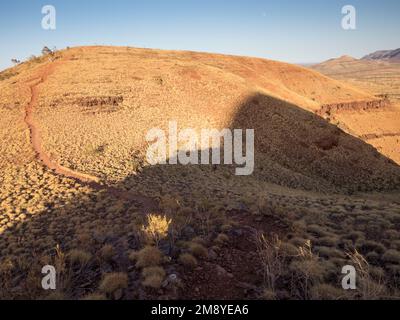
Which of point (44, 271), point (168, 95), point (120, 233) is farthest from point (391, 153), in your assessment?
point (44, 271)

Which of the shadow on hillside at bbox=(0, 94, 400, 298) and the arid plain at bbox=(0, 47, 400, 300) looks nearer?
the arid plain at bbox=(0, 47, 400, 300)

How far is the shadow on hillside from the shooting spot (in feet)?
30.6

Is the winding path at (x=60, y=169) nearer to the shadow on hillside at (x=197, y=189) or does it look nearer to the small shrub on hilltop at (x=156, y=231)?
the shadow on hillside at (x=197, y=189)

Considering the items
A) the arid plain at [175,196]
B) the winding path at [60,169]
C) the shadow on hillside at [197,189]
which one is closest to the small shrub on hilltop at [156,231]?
the arid plain at [175,196]

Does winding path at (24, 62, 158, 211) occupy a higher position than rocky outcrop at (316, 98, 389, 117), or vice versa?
rocky outcrop at (316, 98, 389, 117)

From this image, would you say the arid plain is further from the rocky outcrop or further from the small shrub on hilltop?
the rocky outcrop

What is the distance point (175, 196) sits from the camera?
13484 millimetres

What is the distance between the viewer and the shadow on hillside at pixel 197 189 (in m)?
9.33

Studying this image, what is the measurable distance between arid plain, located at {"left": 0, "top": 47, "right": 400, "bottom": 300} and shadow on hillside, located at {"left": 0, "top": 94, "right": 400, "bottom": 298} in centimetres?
7

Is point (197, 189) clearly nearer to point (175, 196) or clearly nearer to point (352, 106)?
point (175, 196)

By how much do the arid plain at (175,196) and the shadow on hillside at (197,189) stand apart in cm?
7

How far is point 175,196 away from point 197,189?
66.1 inches

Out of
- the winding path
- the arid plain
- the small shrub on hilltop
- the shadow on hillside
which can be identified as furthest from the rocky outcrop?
the small shrub on hilltop

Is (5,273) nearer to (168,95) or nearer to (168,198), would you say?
(168,198)
